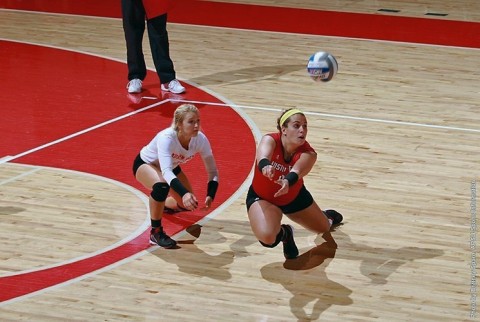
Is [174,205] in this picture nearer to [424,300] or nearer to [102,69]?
[424,300]

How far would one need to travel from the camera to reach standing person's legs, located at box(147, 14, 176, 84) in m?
13.1

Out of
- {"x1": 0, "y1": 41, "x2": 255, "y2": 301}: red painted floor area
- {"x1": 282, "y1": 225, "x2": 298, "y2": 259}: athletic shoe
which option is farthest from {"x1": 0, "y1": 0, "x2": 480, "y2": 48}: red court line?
{"x1": 282, "y1": 225, "x2": 298, "y2": 259}: athletic shoe

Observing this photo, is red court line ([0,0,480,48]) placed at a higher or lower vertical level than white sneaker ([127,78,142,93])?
higher

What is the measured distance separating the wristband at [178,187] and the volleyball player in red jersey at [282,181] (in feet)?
1.84

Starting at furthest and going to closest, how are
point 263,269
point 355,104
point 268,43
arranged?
point 268,43 → point 355,104 → point 263,269

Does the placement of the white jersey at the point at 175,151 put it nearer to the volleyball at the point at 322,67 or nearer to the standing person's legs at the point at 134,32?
the volleyball at the point at 322,67

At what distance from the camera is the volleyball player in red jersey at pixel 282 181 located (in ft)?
26.3

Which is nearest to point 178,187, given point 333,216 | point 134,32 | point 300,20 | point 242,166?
point 333,216

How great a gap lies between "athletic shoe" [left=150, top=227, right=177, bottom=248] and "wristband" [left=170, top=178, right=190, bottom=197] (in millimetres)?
455

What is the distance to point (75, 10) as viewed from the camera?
59.0 ft

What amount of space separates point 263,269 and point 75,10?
430 inches

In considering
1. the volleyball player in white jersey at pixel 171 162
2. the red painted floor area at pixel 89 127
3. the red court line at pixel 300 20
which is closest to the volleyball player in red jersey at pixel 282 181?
the volleyball player in white jersey at pixel 171 162

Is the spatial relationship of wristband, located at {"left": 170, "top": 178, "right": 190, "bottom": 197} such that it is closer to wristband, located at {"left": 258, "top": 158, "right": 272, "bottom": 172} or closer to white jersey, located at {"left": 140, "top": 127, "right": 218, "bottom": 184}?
white jersey, located at {"left": 140, "top": 127, "right": 218, "bottom": 184}

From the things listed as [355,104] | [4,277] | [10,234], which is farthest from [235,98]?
[4,277]
